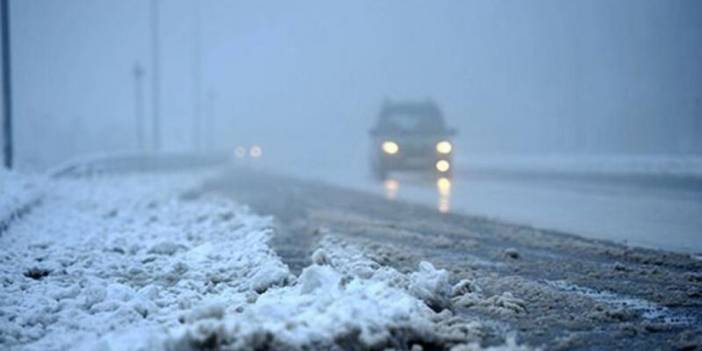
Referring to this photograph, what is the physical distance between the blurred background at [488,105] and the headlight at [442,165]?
1.90 feet

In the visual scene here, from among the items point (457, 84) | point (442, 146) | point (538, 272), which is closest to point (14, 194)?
point (538, 272)

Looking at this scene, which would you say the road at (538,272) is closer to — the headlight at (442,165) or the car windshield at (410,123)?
the headlight at (442,165)

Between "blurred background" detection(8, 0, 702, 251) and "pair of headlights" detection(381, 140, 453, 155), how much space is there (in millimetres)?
1043

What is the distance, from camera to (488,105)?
89250mm

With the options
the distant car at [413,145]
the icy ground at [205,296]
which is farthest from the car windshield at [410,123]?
the icy ground at [205,296]

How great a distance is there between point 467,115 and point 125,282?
82.1m

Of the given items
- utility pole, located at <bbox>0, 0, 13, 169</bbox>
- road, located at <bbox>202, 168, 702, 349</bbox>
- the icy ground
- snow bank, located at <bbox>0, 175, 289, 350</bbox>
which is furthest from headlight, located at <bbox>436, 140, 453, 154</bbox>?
the icy ground

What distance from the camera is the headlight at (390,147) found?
21797 millimetres

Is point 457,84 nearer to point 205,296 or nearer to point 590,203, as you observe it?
point 590,203

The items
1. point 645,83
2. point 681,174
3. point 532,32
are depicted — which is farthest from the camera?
point 532,32

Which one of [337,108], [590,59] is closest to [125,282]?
[590,59]

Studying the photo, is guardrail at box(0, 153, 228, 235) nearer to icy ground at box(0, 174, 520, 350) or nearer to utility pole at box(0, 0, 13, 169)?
utility pole at box(0, 0, 13, 169)

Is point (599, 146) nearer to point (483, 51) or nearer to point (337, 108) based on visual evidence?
point (483, 51)

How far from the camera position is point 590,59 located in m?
69.6
